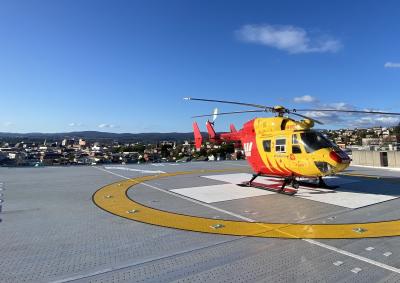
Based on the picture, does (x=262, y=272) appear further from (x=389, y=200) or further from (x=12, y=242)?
(x=389, y=200)

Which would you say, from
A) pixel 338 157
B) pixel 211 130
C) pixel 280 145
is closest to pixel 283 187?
pixel 280 145

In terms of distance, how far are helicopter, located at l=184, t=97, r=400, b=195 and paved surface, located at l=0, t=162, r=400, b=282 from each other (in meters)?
1.85

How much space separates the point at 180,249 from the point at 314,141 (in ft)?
26.2

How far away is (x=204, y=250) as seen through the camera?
6523 millimetres

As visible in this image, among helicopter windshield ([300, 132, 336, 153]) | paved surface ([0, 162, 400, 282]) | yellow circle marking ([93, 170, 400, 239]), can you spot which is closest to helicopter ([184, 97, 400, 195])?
helicopter windshield ([300, 132, 336, 153])

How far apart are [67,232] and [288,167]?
8961mm

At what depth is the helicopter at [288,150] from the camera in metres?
12.1

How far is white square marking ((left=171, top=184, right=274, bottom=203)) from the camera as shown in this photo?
12.1 metres

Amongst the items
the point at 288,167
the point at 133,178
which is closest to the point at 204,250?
the point at 288,167

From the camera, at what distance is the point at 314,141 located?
1247 cm

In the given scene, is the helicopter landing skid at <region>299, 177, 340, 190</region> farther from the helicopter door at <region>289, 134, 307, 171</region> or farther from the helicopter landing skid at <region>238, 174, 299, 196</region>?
the helicopter door at <region>289, 134, 307, 171</region>

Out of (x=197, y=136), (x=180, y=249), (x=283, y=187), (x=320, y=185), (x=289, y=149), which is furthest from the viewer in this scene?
(x=197, y=136)

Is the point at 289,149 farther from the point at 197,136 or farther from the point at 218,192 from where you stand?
the point at 197,136

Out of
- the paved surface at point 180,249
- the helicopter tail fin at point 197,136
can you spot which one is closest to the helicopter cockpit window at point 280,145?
the paved surface at point 180,249
